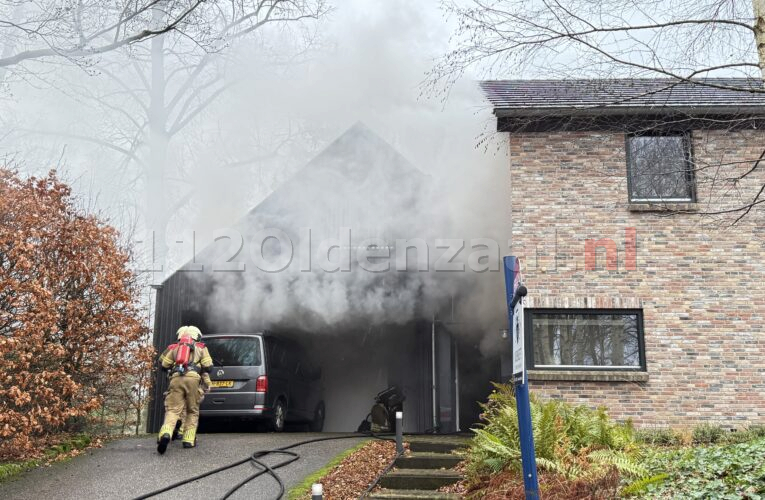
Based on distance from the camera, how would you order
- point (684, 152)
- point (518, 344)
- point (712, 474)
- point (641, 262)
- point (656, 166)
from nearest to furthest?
point (518, 344)
point (712, 474)
point (641, 262)
point (656, 166)
point (684, 152)

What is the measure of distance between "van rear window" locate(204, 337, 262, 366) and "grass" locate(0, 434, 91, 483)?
2355mm

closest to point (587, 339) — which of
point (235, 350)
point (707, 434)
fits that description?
point (707, 434)

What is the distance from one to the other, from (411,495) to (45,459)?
460 centimetres

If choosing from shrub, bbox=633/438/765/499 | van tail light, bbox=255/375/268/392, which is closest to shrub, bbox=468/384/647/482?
shrub, bbox=633/438/765/499

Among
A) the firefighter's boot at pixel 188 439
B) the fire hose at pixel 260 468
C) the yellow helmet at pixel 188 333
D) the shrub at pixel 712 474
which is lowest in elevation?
the fire hose at pixel 260 468

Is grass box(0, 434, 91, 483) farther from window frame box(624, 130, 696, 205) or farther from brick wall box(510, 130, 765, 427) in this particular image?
window frame box(624, 130, 696, 205)

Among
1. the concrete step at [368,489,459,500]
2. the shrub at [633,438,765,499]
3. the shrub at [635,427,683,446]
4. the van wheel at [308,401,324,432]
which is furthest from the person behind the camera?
the van wheel at [308,401,324,432]

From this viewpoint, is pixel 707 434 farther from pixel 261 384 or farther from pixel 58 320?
pixel 58 320

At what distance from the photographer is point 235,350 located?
1115 cm

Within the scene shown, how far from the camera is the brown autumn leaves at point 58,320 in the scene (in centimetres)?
774

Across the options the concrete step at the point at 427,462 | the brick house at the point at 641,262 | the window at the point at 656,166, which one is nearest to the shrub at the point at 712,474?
the concrete step at the point at 427,462

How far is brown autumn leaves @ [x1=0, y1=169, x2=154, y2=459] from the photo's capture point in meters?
7.74

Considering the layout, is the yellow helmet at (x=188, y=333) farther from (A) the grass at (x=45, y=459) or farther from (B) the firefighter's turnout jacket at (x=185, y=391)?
(A) the grass at (x=45, y=459)

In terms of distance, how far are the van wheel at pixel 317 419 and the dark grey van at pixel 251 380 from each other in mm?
1658
